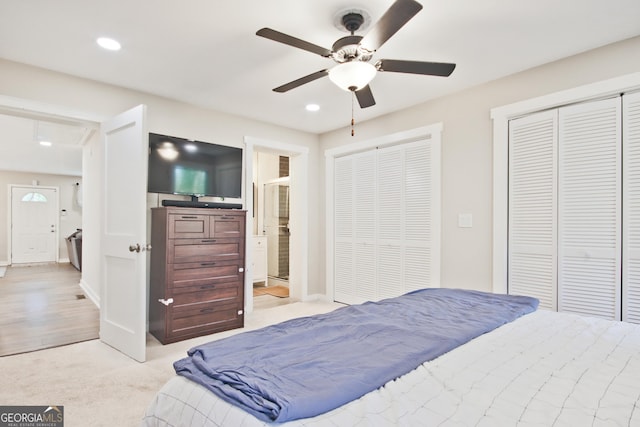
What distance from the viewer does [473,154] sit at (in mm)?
3268

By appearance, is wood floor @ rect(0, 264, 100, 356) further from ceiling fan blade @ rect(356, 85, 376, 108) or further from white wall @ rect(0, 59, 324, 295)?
ceiling fan blade @ rect(356, 85, 376, 108)

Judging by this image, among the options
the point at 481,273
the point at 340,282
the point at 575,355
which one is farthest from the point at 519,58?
the point at 340,282

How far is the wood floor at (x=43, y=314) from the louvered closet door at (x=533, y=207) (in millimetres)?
3993

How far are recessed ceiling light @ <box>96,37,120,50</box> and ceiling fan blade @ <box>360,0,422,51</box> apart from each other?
1.83m

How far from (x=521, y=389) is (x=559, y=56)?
272 cm

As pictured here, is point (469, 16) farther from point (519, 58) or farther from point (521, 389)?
point (521, 389)

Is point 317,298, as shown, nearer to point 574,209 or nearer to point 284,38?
point 574,209

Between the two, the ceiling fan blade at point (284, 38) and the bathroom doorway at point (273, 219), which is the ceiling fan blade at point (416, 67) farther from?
the bathroom doorway at point (273, 219)

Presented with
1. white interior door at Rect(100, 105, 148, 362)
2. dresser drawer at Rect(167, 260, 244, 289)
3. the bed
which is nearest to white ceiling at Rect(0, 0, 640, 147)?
white interior door at Rect(100, 105, 148, 362)

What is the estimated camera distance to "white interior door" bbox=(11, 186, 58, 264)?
8484mm

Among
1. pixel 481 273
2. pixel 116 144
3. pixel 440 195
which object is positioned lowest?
pixel 481 273

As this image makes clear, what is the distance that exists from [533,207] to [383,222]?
1.62 m

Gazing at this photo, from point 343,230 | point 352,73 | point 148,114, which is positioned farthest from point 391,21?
point 343,230

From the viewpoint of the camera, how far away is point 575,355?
49.8 inches
